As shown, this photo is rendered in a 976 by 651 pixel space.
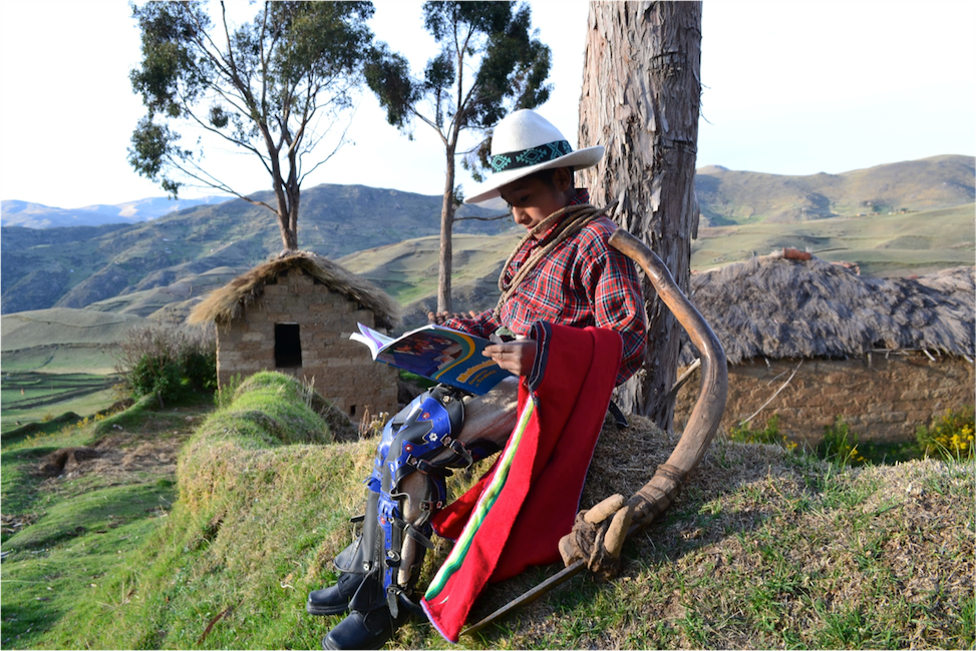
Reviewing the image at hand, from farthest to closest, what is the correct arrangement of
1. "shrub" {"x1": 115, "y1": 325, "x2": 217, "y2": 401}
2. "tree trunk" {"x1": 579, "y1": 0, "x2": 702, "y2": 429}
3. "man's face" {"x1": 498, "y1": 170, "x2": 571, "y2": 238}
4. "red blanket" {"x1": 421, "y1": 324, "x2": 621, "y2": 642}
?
"shrub" {"x1": 115, "y1": 325, "x2": 217, "y2": 401} → "tree trunk" {"x1": 579, "y1": 0, "x2": 702, "y2": 429} → "man's face" {"x1": 498, "y1": 170, "x2": 571, "y2": 238} → "red blanket" {"x1": 421, "y1": 324, "x2": 621, "y2": 642}

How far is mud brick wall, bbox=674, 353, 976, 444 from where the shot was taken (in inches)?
394

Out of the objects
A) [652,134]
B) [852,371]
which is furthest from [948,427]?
[652,134]

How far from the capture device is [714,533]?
92.2 inches

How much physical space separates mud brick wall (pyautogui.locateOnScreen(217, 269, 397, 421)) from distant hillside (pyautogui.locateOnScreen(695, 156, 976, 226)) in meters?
65.5

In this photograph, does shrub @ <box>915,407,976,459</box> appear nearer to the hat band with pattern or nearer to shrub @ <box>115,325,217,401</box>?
the hat band with pattern

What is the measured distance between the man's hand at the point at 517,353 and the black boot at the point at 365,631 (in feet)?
3.65

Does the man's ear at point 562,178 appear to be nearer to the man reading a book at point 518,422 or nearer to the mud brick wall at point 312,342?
the man reading a book at point 518,422

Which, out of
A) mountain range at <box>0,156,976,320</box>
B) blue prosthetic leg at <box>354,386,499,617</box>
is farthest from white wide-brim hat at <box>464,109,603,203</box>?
mountain range at <box>0,156,976,320</box>

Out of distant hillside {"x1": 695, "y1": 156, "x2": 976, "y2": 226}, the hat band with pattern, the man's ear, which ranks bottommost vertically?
the man's ear

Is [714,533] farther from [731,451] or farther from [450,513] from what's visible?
[450,513]

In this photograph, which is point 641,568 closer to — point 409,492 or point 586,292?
point 409,492

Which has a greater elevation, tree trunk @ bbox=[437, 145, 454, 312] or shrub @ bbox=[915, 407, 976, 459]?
tree trunk @ bbox=[437, 145, 454, 312]

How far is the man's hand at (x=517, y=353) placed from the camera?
2.19 metres

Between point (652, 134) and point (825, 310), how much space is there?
7986 millimetres
